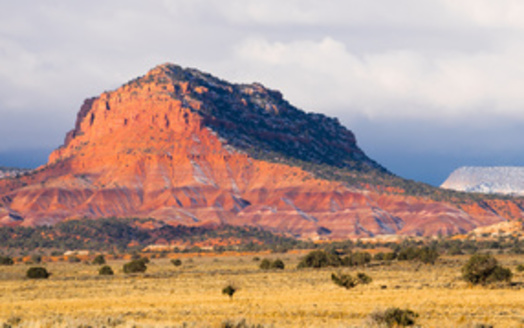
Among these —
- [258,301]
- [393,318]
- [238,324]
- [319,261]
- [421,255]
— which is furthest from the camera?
[421,255]

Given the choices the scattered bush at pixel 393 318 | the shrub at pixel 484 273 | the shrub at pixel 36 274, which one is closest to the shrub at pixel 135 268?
the shrub at pixel 36 274

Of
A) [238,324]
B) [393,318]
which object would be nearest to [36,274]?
[238,324]

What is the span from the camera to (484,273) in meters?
53.0

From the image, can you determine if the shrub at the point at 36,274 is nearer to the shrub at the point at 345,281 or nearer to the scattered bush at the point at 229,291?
the scattered bush at the point at 229,291

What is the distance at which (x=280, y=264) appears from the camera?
81.9 metres

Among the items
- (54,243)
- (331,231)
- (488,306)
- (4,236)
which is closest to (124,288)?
(488,306)

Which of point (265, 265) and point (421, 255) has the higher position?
point (421, 255)

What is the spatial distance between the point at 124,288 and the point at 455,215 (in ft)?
478

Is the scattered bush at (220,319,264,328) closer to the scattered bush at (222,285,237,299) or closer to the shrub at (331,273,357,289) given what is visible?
the scattered bush at (222,285,237,299)

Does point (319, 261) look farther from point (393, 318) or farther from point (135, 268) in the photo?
A: point (393, 318)

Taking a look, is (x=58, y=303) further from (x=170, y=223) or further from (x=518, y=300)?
(x=170, y=223)

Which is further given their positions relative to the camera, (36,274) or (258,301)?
(36,274)

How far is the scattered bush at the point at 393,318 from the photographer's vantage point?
31.0 metres

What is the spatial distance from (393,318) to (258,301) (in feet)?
51.0
